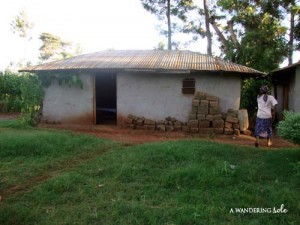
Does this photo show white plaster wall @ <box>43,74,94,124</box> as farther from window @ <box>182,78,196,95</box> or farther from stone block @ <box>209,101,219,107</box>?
stone block @ <box>209,101,219,107</box>

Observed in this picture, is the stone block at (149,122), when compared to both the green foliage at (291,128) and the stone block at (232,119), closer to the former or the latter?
the stone block at (232,119)

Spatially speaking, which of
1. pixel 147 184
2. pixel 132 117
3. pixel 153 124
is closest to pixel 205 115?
pixel 153 124

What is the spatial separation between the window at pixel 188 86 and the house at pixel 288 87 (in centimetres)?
310

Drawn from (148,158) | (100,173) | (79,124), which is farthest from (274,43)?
(100,173)

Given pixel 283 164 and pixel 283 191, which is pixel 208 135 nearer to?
pixel 283 164

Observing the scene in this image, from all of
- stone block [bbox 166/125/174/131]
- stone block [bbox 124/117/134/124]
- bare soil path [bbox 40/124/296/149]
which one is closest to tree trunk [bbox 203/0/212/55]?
stone block [bbox 166/125/174/131]

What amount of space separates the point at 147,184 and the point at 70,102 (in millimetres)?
7046

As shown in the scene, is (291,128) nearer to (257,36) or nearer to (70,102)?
(70,102)

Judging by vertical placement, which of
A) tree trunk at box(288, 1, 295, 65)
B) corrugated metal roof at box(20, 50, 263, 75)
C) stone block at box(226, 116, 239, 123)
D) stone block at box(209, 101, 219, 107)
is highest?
tree trunk at box(288, 1, 295, 65)

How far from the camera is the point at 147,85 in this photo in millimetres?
10516

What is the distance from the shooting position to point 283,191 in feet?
15.2

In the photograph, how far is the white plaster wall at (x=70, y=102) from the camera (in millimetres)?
11016

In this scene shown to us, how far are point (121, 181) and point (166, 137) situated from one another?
4372 mm

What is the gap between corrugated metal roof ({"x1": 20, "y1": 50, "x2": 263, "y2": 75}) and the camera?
985 cm
